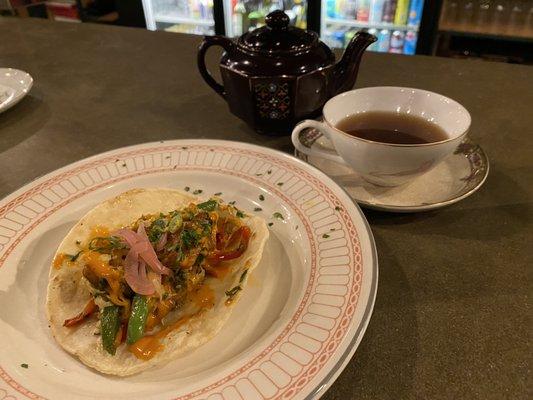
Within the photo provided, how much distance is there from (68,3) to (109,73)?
12.8ft

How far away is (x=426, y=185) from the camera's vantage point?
1224 mm

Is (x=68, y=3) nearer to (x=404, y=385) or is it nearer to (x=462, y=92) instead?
(x=462, y=92)

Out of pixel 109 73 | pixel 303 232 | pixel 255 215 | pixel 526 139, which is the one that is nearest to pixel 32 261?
pixel 255 215

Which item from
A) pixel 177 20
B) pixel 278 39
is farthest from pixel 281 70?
pixel 177 20

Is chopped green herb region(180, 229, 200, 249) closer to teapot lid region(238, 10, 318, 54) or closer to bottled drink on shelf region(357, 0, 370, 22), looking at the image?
teapot lid region(238, 10, 318, 54)

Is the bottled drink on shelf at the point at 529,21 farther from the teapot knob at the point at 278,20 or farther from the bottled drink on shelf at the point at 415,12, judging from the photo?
the teapot knob at the point at 278,20

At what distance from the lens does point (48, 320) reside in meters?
0.94

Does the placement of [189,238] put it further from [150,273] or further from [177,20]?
[177,20]

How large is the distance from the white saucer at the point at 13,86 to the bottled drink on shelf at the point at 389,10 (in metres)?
3.53

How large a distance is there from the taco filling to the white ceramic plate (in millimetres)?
74

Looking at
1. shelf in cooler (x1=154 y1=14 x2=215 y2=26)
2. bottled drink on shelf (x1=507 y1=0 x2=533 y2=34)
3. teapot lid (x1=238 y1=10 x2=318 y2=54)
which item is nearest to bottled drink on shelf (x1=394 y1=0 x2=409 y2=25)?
bottled drink on shelf (x1=507 y1=0 x2=533 y2=34)

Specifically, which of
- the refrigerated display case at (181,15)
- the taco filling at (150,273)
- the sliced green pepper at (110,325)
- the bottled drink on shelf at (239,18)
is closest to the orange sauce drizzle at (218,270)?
the taco filling at (150,273)

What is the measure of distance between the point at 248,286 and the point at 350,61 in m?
Result: 0.88

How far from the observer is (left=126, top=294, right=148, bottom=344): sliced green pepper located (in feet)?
2.92
